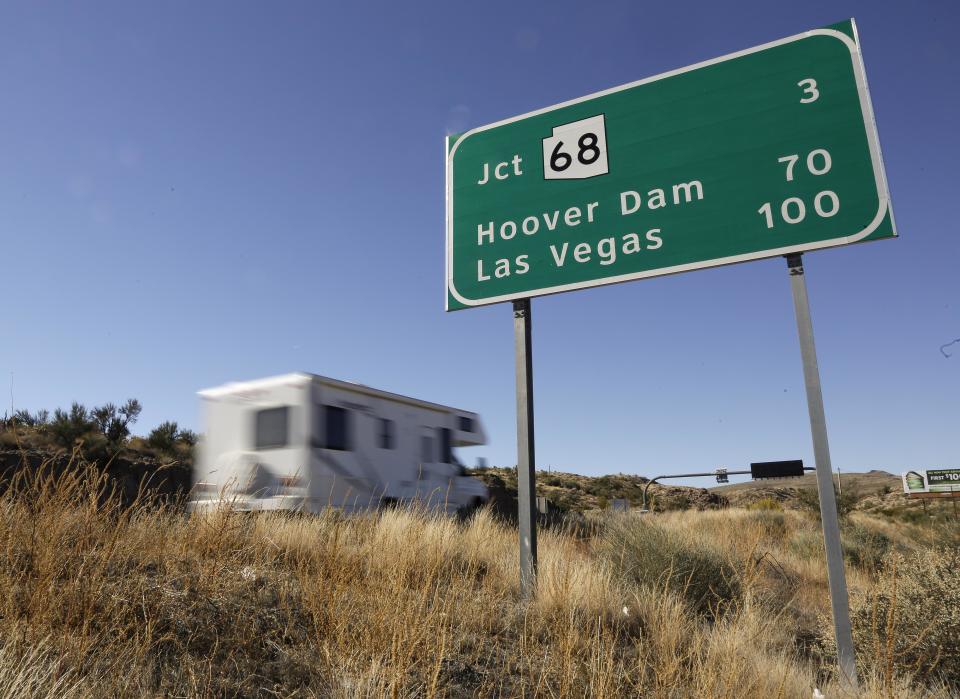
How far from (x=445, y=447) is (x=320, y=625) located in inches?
392

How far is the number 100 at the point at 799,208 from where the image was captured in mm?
4711

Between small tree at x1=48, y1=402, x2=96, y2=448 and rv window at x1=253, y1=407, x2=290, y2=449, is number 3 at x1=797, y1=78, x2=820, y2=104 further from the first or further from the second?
small tree at x1=48, y1=402, x2=96, y2=448

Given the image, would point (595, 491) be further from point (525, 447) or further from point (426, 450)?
point (525, 447)

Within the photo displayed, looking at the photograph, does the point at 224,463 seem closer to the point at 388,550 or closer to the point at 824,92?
the point at 388,550

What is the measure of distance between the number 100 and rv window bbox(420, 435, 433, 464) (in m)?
9.06

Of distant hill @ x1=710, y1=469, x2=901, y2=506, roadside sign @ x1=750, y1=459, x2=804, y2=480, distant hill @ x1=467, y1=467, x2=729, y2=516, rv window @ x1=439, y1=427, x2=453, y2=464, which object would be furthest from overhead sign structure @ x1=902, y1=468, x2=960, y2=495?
rv window @ x1=439, y1=427, x2=453, y2=464

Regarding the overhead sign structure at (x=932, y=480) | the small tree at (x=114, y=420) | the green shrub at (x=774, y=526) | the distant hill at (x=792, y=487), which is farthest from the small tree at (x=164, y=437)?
the overhead sign structure at (x=932, y=480)

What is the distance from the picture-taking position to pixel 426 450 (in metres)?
12.9

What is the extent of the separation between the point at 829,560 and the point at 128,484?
21337 millimetres

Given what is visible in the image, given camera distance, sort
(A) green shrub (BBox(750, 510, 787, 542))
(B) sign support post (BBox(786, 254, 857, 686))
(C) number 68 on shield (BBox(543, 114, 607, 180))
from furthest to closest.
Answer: (A) green shrub (BBox(750, 510, 787, 542))
(C) number 68 on shield (BBox(543, 114, 607, 180))
(B) sign support post (BBox(786, 254, 857, 686))

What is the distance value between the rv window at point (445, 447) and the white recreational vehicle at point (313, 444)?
1.66ft

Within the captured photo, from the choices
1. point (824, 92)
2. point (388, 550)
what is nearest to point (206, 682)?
point (388, 550)

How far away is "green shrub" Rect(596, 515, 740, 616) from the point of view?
5953 millimetres

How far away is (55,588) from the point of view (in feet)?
11.2
